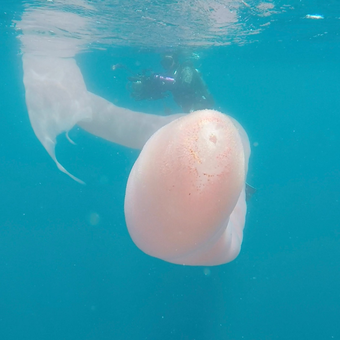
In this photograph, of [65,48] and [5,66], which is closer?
[65,48]

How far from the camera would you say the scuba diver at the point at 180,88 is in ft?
25.7

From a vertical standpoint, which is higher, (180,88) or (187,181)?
(187,181)

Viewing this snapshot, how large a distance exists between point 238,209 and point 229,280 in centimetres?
777

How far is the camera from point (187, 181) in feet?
4.12

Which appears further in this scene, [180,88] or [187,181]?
[180,88]

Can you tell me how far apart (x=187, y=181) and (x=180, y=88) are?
7209 mm

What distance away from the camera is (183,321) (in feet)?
28.6

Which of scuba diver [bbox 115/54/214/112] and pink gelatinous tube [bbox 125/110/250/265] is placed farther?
scuba diver [bbox 115/54/214/112]

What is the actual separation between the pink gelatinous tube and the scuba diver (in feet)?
20.8

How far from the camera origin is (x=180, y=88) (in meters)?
8.07

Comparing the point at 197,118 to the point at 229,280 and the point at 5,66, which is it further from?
the point at 5,66

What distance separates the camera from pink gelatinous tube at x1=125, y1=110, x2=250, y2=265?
4.08ft

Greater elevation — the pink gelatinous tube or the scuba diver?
the pink gelatinous tube

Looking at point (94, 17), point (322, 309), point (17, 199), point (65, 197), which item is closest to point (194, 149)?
point (94, 17)
